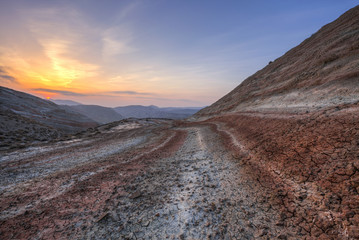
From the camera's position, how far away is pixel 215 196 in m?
5.72

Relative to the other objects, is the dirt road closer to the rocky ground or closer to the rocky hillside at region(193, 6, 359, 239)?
the rocky ground

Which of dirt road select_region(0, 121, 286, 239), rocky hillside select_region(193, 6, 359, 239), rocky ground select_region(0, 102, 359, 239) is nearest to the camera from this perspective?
rocky hillside select_region(193, 6, 359, 239)

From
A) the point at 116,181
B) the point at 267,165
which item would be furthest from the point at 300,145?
the point at 116,181

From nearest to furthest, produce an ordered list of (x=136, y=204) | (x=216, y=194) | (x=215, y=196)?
(x=136, y=204), (x=215, y=196), (x=216, y=194)

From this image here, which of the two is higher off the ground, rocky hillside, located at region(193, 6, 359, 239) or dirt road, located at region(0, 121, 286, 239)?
rocky hillside, located at region(193, 6, 359, 239)

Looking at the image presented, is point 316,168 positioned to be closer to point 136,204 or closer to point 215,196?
point 215,196

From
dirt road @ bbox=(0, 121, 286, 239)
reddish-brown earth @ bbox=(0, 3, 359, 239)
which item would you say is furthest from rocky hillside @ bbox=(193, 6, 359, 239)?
dirt road @ bbox=(0, 121, 286, 239)

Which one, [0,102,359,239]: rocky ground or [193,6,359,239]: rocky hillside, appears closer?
[193,6,359,239]: rocky hillside

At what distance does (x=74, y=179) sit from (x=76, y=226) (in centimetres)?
445

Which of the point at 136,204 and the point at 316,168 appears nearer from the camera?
the point at 136,204

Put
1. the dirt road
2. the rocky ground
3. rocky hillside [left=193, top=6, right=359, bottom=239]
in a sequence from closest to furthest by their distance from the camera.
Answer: rocky hillside [left=193, top=6, right=359, bottom=239] → the rocky ground → the dirt road

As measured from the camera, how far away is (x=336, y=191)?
4480mm

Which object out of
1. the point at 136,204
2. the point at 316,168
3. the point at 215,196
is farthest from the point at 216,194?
the point at 316,168

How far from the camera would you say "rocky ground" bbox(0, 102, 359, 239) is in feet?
13.4
